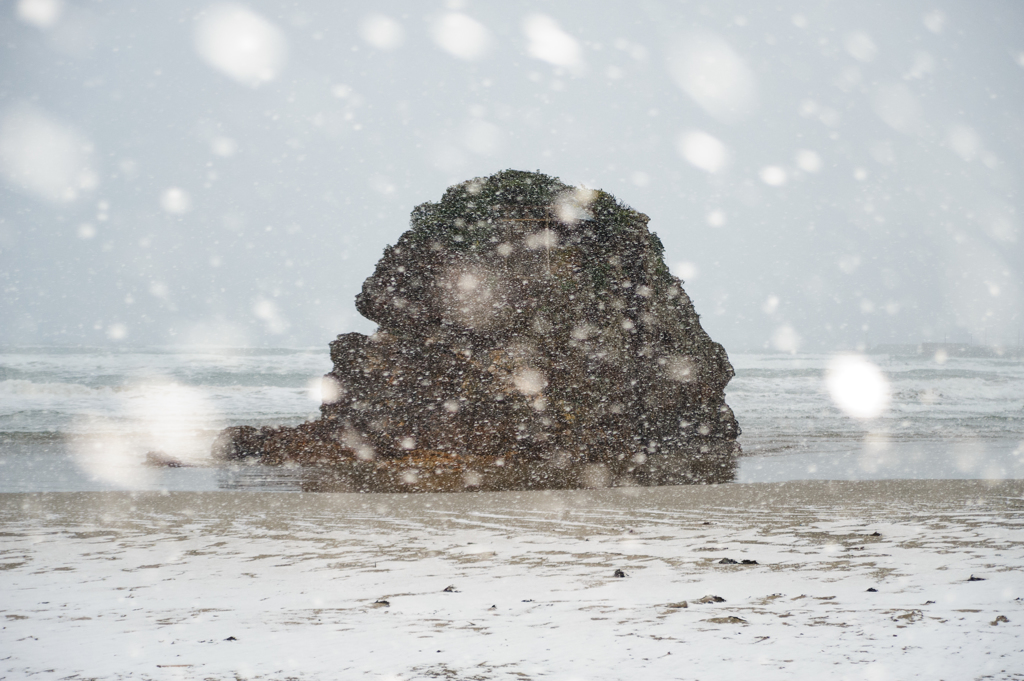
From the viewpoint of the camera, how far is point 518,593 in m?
4.39

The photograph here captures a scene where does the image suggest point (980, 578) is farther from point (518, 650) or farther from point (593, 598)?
point (518, 650)

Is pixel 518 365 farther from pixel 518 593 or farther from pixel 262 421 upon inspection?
pixel 262 421

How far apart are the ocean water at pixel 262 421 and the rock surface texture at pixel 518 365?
1008mm

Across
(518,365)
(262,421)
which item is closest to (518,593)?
(518,365)

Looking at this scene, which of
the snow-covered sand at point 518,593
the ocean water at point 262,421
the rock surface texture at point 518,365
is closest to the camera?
the snow-covered sand at point 518,593

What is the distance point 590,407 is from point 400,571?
6.77 metres

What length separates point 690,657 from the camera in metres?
3.23

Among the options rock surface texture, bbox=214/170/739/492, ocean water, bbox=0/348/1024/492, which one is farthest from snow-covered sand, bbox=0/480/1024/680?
ocean water, bbox=0/348/1024/492

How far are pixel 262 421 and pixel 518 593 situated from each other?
1793 centimetres

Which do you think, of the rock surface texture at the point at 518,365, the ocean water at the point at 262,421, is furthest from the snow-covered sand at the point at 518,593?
the ocean water at the point at 262,421

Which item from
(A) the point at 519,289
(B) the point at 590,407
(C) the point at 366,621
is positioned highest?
(A) the point at 519,289

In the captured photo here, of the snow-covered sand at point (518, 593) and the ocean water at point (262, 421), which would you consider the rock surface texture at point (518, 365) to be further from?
the snow-covered sand at point (518, 593)

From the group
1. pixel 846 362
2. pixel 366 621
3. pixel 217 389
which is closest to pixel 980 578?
pixel 366 621

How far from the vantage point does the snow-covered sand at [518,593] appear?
3.23 meters
